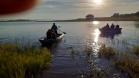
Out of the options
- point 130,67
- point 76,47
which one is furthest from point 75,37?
point 130,67

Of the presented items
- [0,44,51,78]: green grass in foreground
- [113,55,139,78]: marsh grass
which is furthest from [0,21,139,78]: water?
[113,55,139,78]: marsh grass

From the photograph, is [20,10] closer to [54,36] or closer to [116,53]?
[116,53]

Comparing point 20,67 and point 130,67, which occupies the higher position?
point 20,67

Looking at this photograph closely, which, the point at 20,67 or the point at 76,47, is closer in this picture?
the point at 20,67

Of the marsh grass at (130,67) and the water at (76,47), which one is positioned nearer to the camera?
the marsh grass at (130,67)

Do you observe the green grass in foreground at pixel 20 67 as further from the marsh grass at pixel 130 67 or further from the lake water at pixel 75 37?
the lake water at pixel 75 37

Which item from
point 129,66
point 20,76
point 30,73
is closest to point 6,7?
point 20,76

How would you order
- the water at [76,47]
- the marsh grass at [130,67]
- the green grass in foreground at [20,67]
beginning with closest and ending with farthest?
the green grass in foreground at [20,67] < the marsh grass at [130,67] < the water at [76,47]

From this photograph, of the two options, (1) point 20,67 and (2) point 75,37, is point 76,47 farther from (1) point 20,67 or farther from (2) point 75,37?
(1) point 20,67

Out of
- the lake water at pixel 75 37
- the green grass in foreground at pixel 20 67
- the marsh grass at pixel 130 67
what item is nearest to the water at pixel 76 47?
the lake water at pixel 75 37

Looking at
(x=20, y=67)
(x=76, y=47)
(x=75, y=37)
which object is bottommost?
(x=76, y=47)

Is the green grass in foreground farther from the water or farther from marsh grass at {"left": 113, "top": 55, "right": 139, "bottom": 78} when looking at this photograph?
marsh grass at {"left": 113, "top": 55, "right": 139, "bottom": 78}

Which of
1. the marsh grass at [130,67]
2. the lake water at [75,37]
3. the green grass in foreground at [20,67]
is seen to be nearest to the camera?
the green grass in foreground at [20,67]

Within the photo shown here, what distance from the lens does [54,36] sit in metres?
33.8
